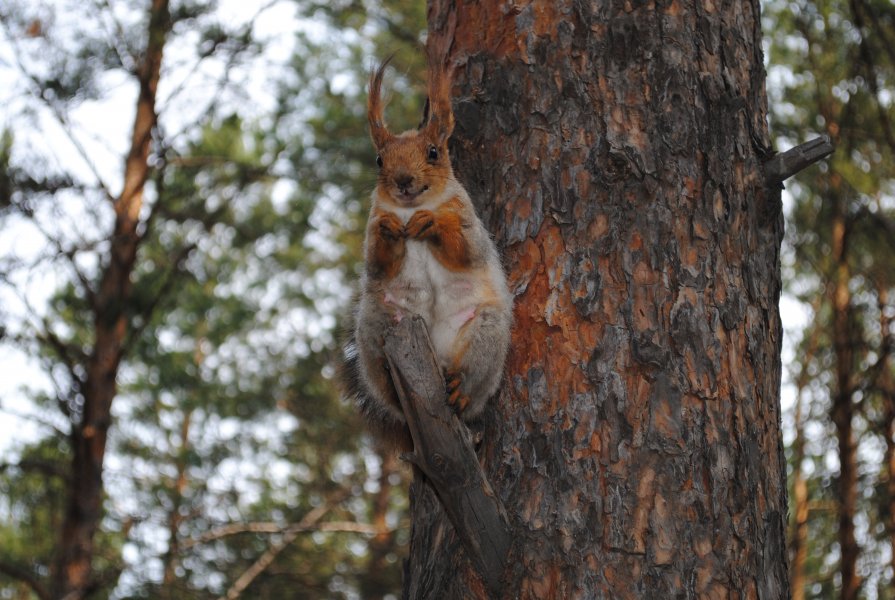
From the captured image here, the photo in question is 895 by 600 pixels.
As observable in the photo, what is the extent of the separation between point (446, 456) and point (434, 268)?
63cm

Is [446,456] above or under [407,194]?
under

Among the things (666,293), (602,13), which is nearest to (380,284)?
(666,293)

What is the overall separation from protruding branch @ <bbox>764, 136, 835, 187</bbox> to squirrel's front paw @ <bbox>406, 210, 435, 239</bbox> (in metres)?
0.95

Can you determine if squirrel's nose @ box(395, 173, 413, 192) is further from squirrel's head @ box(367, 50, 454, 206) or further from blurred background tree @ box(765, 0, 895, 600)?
blurred background tree @ box(765, 0, 895, 600)

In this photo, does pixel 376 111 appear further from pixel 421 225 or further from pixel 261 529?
pixel 261 529

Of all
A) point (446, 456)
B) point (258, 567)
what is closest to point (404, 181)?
point (446, 456)

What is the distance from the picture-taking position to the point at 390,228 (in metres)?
2.69

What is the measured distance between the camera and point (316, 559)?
35.2 ft

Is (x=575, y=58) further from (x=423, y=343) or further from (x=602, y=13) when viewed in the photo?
(x=423, y=343)

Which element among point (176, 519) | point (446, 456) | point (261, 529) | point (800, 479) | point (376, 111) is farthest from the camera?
point (800, 479)

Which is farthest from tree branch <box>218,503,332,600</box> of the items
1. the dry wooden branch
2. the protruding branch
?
the protruding branch

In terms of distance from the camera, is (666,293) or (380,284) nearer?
(666,293)

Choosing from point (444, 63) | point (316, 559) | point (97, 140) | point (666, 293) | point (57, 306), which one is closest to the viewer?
point (666, 293)

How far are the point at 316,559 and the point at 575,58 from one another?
8.87 m
